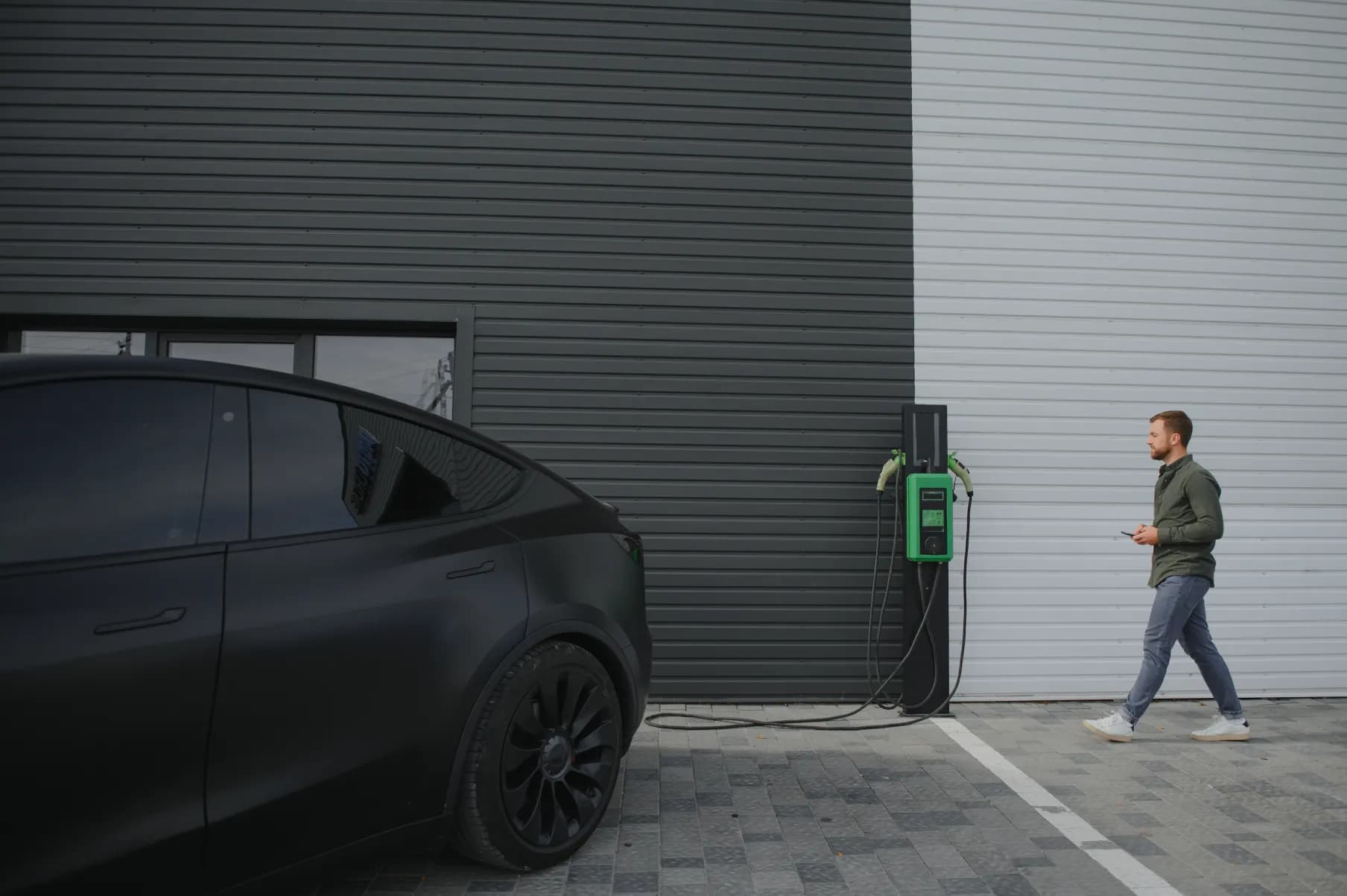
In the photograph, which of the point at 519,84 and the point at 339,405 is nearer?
the point at 339,405

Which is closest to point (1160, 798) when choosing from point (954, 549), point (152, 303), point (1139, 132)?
point (954, 549)

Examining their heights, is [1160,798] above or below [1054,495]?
below

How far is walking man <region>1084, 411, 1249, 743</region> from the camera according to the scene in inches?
184

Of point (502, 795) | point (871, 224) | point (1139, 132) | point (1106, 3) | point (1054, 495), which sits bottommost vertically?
point (502, 795)

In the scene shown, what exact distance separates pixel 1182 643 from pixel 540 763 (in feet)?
12.5

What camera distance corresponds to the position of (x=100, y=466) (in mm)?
2084

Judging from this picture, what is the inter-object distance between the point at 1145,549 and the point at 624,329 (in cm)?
393

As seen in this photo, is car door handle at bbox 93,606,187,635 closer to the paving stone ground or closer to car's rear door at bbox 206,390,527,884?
car's rear door at bbox 206,390,527,884

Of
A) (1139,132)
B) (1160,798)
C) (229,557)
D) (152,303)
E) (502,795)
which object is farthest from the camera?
(1139,132)

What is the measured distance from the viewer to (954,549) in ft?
18.9

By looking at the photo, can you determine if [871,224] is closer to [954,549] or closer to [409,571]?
[954,549]

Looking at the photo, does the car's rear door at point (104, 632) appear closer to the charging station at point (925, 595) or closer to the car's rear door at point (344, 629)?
the car's rear door at point (344, 629)

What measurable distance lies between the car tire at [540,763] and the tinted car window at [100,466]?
116 cm

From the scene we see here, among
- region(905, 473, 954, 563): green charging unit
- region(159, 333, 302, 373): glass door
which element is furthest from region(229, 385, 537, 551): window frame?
region(159, 333, 302, 373): glass door
